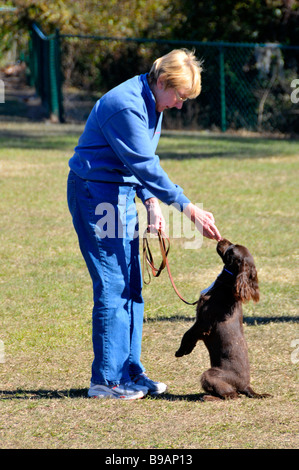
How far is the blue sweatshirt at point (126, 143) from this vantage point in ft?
11.6

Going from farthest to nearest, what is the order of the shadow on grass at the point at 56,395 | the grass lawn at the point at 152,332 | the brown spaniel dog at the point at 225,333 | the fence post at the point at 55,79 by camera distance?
the fence post at the point at 55,79 → the shadow on grass at the point at 56,395 → the brown spaniel dog at the point at 225,333 → the grass lawn at the point at 152,332

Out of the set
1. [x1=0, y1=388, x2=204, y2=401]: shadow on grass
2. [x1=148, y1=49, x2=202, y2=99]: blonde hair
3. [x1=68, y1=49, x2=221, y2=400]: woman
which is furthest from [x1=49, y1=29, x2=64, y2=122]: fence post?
[x1=148, y1=49, x2=202, y2=99]: blonde hair

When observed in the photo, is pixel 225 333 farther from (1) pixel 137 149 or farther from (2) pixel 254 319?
(2) pixel 254 319

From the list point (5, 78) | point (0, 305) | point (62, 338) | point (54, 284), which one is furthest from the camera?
point (5, 78)

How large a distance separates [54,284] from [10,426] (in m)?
2.53

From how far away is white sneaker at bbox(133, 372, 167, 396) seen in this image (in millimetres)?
4137

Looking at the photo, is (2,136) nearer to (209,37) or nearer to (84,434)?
(209,37)

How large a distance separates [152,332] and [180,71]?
2.26m

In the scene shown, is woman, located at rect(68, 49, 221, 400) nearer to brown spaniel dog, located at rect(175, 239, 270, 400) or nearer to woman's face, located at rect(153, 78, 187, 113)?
woman's face, located at rect(153, 78, 187, 113)

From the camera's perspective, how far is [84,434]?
3.62 m

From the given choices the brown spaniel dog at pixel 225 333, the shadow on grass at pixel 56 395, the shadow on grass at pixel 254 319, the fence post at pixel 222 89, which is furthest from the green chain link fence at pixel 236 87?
the shadow on grass at pixel 56 395

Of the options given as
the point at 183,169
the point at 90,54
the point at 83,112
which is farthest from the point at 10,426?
the point at 90,54

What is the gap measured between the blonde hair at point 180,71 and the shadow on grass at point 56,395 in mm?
1727

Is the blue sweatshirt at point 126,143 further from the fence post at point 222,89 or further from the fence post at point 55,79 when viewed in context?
the fence post at point 55,79
